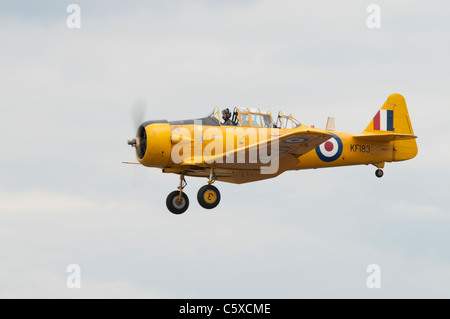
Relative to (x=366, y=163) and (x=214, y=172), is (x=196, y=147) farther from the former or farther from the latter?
(x=366, y=163)

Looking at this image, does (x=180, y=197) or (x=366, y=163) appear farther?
(x=366, y=163)

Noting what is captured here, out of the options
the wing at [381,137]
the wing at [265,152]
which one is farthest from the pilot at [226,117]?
the wing at [381,137]

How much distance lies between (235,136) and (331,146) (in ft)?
11.3

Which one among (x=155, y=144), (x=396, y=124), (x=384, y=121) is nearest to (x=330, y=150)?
(x=384, y=121)

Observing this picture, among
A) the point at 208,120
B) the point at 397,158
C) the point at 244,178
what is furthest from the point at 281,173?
the point at 397,158

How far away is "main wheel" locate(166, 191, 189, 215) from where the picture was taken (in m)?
22.6

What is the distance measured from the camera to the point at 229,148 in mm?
22234

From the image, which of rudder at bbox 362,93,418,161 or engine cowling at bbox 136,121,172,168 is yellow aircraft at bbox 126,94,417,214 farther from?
rudder at bbox 362,93,418,161

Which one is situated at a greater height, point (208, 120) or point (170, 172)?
point (208, 120)

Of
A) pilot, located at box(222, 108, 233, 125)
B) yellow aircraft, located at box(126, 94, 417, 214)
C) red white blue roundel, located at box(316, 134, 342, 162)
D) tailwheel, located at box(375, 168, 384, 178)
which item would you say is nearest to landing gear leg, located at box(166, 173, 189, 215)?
yellow aircraft, located at box(126, 94, 417, 214)

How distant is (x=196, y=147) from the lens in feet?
72.5

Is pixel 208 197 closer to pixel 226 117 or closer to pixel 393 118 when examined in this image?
pixel 226 117

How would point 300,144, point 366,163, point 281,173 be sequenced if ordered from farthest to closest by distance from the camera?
point 366,163 < point 281,173 < point 300,144

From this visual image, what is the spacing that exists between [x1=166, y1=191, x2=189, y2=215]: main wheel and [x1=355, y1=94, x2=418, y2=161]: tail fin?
584 centimetres
